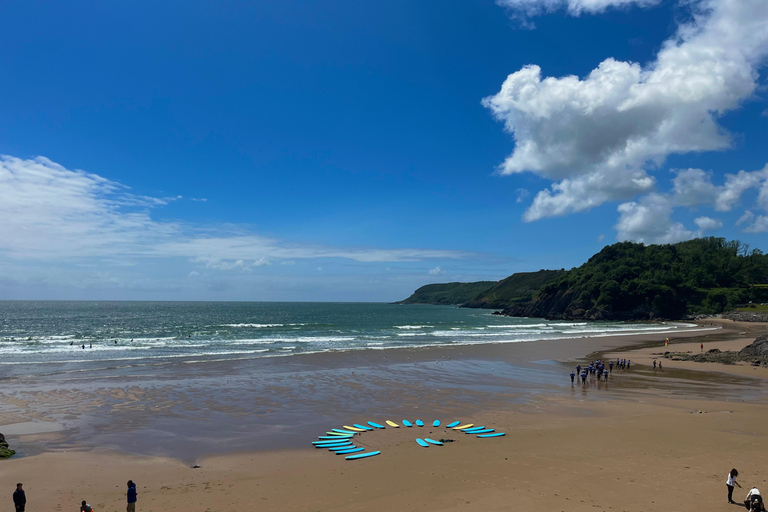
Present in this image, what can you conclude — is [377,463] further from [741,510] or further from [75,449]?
[75,449]

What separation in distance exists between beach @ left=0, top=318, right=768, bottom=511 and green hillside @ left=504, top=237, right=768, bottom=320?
82.9m

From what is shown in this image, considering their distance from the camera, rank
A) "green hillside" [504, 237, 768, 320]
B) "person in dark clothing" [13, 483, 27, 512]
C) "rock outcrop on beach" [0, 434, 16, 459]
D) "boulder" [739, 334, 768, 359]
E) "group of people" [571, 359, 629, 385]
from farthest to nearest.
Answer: "green hillside" [504, 237, 768, 320] < "boulder" [739, 334, 768, 359] < "group of people" [571, 359, 629, 385] < "rock outcrop on beach" [0, 434, 16, 459] < "person in dark clothing" [13, 483, 27, 512]

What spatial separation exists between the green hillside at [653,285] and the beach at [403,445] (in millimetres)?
82860

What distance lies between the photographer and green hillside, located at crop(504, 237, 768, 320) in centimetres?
9950

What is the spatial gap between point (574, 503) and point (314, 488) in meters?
6.15

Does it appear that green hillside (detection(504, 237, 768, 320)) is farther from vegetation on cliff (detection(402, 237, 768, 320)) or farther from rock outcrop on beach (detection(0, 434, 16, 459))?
rock outcrop on beach (detection(0, 434, 16, 459))

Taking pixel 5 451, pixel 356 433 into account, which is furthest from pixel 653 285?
pixel 5 451

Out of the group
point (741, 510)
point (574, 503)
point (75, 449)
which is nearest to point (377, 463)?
point (574, 503)

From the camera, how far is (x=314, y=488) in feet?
35.6

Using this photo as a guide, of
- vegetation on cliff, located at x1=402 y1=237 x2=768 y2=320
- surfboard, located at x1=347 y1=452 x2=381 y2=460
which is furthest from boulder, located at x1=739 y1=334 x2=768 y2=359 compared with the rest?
vegetation on cliff, located at x1=402 y1=237 x2=768 y2=320

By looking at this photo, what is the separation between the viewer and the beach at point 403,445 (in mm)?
10359

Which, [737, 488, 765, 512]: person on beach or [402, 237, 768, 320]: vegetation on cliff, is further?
[402, 237, 768, 320]: vegetation on cliff

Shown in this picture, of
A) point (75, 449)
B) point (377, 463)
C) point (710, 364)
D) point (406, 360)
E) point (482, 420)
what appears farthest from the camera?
point (406, 360)

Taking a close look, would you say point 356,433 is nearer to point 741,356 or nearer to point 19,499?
point 19,499
